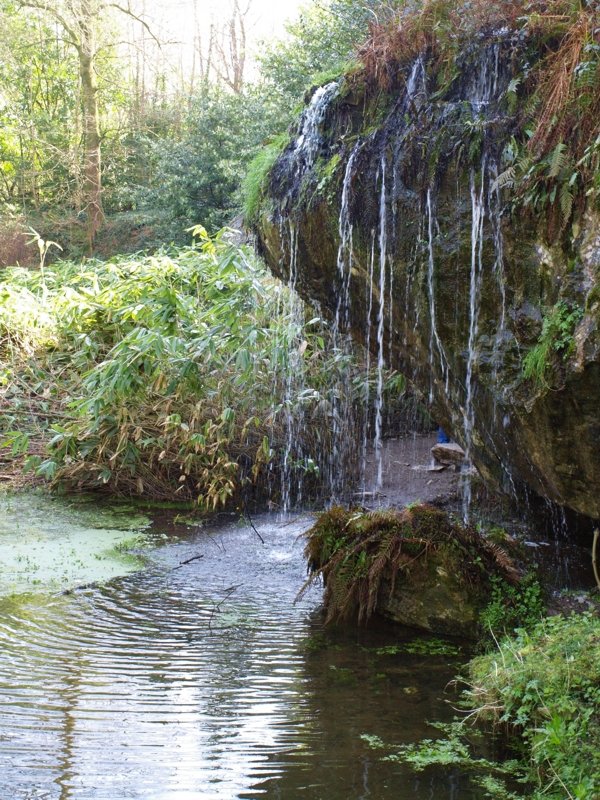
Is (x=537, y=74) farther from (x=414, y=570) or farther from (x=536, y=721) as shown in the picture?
(x=536, y=721)

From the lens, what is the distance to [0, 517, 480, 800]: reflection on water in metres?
3.09

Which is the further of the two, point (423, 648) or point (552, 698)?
point (423, 648)

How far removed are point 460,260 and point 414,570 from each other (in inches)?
79.4

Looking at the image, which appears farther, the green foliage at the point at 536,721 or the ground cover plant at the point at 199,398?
the ground cover plant at the point at 199,398

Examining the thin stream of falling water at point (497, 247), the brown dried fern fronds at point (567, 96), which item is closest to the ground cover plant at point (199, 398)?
the thin stream of falling water at point (497, 247)

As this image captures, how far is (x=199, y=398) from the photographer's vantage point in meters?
8.24

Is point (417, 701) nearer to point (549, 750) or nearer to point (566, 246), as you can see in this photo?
point (549, 750)

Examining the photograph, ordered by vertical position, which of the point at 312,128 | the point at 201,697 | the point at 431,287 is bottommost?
the point at 201,697

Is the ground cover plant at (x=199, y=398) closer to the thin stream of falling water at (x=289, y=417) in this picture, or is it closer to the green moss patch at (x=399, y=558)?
the thin stream of falling water at (x=289, y=417)

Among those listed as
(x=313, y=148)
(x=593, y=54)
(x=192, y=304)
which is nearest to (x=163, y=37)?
(x=192, y=304)

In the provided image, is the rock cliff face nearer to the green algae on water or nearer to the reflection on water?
the reflection on water

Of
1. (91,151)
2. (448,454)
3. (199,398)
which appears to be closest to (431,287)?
(199,398)

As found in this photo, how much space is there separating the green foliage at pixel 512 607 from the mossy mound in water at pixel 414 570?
5cm

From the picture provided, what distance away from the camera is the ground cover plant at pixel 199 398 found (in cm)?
779
